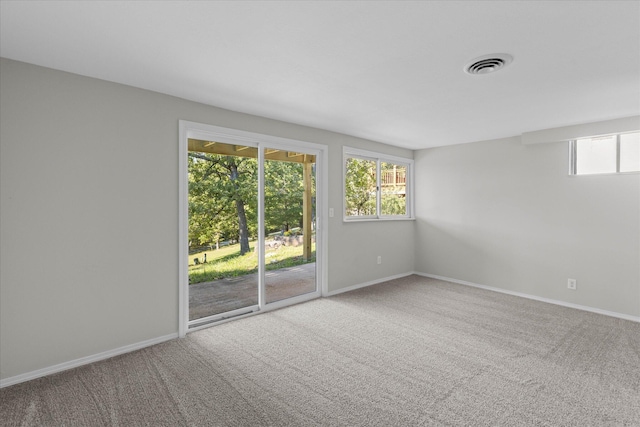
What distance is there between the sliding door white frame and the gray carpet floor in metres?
0.41

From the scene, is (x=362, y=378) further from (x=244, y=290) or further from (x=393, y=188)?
(x=393, y=188)

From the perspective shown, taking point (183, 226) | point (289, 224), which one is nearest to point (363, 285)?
point (289, 224)

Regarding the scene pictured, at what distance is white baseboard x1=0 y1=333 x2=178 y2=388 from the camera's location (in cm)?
225

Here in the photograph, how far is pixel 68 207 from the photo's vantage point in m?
2.45

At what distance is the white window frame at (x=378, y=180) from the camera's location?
4.66 meters

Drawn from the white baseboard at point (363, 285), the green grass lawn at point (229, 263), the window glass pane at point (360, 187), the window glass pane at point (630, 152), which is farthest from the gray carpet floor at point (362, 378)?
the window glass pane at point (360, 187)

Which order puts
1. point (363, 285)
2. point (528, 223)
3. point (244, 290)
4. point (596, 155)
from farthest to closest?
point (363, 285), point (528, 223), point (596, 155), point (244, 290)

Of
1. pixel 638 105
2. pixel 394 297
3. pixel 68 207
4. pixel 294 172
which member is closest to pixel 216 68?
pixel 68 207

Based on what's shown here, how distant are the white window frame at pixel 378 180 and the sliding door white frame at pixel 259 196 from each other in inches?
16.8

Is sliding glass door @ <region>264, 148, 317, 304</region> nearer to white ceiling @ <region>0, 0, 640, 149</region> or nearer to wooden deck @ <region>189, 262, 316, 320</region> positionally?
wooden deck @ <region>189, 262, 316, 320</region>

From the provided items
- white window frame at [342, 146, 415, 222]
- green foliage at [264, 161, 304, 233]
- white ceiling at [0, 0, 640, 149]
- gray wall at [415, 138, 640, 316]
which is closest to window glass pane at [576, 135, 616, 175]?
gray wall at [415, 138, 640, 316]

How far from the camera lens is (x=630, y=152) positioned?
143 inches

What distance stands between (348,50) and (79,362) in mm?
3130

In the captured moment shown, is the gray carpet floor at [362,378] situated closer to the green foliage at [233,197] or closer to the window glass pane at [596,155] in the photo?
the green foliage at [233,197]
